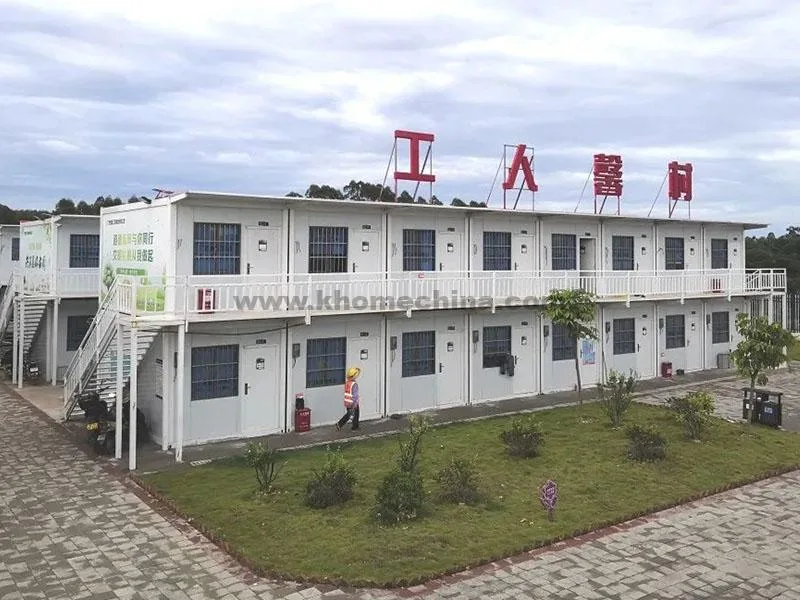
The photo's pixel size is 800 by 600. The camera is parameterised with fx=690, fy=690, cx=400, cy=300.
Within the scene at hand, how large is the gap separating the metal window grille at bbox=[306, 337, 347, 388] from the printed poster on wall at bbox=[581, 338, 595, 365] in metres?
9.70

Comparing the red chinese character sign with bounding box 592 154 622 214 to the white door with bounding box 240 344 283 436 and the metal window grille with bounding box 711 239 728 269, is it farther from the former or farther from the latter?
the white door with bounding box 240 344 283 436

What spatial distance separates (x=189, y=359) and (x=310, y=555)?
7939 millimetres

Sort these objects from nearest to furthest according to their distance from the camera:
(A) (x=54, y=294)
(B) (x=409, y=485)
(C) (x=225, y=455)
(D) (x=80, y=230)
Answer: (B) (x=409, y=485) < (C) (x=225, y=455) < (A) (x=54, y=294) < (D) (x=80, y=230)

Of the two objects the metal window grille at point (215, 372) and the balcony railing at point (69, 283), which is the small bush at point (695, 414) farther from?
the balcony railing at point (69, 283)

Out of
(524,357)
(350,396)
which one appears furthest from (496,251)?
(350,396)

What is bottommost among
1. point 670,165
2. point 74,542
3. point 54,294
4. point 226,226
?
point 74,542

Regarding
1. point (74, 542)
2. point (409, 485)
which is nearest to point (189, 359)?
point (74, 542)

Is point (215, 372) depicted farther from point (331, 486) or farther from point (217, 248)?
point (331, 486)

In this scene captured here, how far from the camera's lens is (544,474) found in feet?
47.1

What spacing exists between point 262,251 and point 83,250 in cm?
1161

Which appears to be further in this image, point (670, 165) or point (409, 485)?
point (670, 165)

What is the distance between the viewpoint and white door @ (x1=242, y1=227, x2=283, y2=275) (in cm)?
1778

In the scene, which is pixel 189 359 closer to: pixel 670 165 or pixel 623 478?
pixel 623 478

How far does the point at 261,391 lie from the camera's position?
58.7 feet
